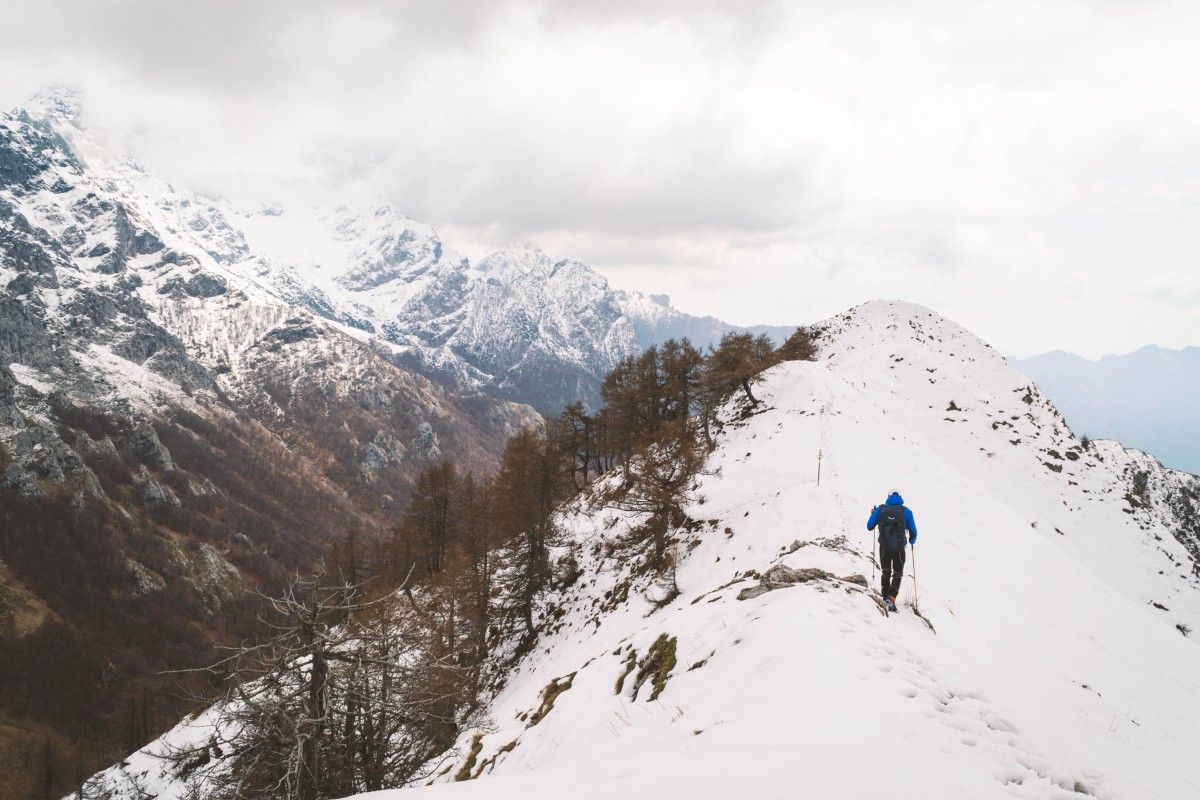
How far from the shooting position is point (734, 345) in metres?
43.3

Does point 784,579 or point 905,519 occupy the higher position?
point 905,519

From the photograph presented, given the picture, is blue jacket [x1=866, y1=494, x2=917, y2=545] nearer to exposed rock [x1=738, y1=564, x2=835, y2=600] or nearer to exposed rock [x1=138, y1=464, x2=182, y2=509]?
exposed rock [x1=738, y1=564, x2=835, y2=600]

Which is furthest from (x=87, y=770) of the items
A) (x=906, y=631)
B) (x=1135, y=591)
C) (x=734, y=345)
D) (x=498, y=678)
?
(x=1135, y=591)

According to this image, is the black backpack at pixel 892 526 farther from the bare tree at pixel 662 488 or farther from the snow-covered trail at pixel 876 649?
the bare tree at pixel 662 488

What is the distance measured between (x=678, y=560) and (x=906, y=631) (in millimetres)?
14317

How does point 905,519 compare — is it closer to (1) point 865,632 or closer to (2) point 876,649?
(1) point 865,632

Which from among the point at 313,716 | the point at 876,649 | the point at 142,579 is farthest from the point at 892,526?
the point at 142,579

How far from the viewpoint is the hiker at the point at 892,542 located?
1238 centimetres

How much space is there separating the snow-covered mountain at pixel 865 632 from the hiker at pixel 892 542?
1.86 feet

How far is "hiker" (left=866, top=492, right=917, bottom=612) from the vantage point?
12.4m

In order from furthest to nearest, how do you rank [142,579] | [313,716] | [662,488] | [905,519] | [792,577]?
[142,579] → [662,488] → [792,577] → [905,519] → [313,716]

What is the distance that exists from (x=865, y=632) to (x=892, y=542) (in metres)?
3.42

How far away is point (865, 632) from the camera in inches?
398

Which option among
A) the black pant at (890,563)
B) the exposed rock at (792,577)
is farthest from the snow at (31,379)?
the black pant at (890,563)
